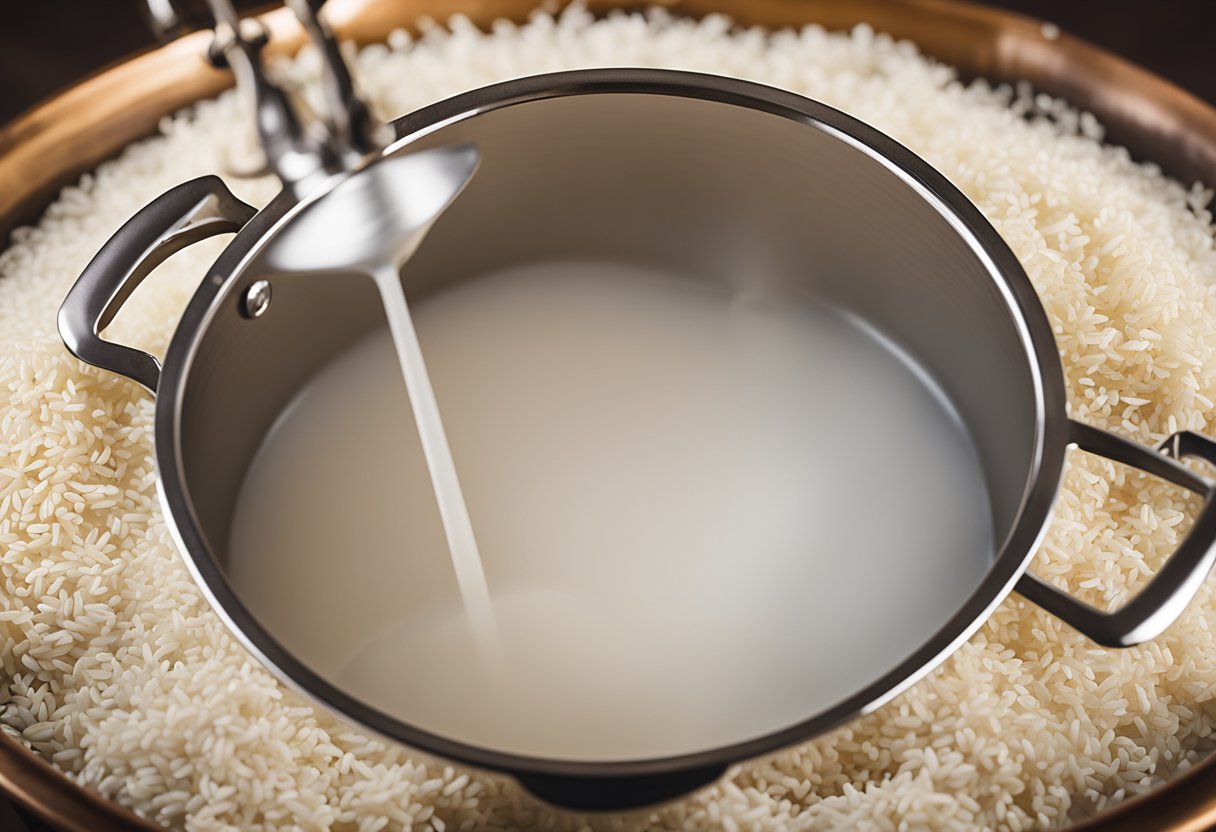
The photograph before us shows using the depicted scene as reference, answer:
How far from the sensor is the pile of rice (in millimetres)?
845

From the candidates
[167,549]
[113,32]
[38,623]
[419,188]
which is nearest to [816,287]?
[419,188]

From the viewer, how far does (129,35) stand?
5.44 ft

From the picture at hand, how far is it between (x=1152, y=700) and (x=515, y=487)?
1.85ft

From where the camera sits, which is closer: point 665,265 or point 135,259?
point 135,259

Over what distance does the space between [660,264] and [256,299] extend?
463 mm

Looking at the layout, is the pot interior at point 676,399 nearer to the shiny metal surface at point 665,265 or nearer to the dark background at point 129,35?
the shiny metal surface at point 665,265

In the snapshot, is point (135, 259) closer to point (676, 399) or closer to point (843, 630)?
point (676, 399)

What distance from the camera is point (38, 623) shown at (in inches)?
36.2

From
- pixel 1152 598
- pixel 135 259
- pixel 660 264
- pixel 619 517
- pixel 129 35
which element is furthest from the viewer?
pixel 129 35

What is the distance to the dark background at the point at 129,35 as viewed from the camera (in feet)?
5.26

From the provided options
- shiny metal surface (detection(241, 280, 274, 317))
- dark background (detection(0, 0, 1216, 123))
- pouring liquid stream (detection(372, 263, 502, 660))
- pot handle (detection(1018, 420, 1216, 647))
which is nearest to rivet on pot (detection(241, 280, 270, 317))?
shiny metal surface (detection(241, 280, 274, 317))

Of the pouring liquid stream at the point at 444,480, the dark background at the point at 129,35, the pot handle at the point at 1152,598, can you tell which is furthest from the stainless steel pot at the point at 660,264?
the dark background at the point at 129,35

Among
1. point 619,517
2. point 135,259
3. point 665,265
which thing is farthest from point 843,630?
point 135,259

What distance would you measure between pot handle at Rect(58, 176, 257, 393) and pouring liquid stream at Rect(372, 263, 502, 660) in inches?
5.8
